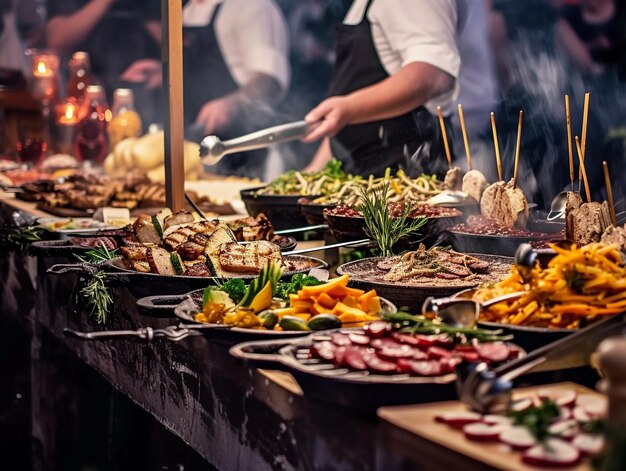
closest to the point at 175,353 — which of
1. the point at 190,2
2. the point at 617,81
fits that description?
the point at 617,81

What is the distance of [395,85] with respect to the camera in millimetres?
5785

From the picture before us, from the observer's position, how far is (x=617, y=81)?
14.2 ft

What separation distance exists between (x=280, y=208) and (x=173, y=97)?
67cm

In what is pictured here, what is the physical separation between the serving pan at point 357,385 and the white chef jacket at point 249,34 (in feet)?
21.0

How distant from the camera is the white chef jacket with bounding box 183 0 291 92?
26.2ft

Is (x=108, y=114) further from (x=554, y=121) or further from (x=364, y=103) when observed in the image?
(x=554, y=121)

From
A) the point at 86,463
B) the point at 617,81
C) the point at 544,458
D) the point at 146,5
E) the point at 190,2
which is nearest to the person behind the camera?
the point at 544,458

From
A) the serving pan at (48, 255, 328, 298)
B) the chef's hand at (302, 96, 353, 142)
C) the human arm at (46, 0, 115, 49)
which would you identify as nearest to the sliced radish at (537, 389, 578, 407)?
the serving pan at (48, 255, 328, 298)

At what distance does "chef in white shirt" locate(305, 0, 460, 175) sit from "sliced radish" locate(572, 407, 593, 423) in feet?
11.9

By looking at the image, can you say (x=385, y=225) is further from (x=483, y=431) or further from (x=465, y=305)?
(x=483, y=431)

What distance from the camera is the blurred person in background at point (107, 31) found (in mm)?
10023

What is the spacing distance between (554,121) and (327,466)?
3.48 m

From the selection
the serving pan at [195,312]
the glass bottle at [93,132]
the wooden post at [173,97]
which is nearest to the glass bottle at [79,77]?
the glass bottle at [93,132]

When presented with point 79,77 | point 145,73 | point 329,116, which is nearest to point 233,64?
point 79,77
